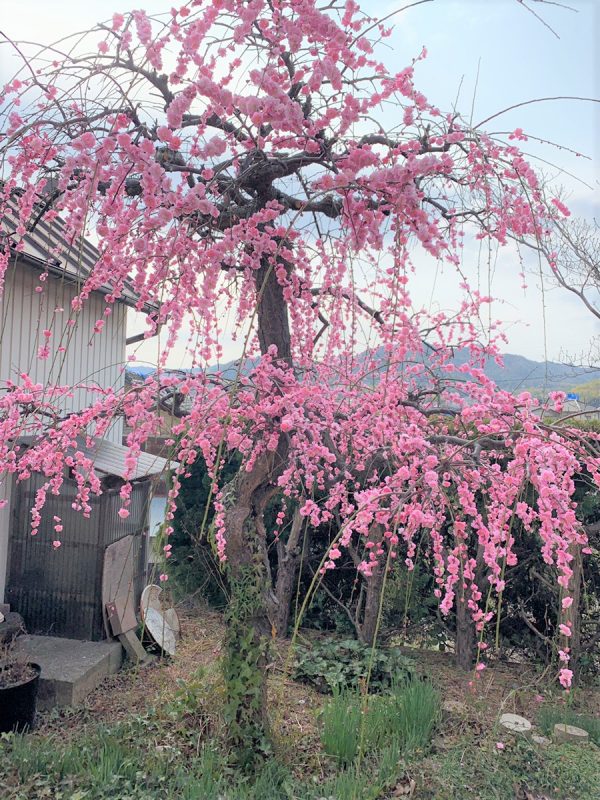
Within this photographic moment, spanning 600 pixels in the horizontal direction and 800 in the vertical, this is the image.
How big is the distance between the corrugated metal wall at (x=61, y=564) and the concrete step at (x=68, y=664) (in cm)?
14

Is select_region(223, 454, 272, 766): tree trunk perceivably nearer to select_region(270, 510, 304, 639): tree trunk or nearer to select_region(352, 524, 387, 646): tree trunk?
select_region(352, 524, 387, 646): tree trunk

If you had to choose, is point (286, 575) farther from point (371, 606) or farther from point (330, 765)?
point (330, 765)

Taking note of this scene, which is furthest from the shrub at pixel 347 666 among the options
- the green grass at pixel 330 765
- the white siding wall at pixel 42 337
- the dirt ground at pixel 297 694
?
the white siding wall at pixel 42 337

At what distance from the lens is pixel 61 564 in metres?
4.56

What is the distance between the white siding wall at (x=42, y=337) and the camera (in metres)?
4.27

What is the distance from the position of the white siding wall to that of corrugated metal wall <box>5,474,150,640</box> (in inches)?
4.4

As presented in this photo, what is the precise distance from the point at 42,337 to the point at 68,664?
7.22 feet

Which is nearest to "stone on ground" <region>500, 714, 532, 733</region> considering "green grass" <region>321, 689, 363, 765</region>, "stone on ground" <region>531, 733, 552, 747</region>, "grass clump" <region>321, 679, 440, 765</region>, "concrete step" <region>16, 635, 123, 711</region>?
"stone on ground" <region>531, 733, 552, 747</region>

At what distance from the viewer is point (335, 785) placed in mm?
2676

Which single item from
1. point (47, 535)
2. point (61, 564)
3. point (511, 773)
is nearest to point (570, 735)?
point (511, 773)

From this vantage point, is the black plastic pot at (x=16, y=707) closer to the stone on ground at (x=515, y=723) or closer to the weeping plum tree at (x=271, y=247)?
the weeping plum tree at (x=271, y=247)

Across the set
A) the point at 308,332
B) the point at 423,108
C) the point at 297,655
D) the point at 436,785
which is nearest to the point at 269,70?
the point at 423,108

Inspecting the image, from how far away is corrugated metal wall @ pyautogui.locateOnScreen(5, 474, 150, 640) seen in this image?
449 cm

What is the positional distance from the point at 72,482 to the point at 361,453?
2089mm
